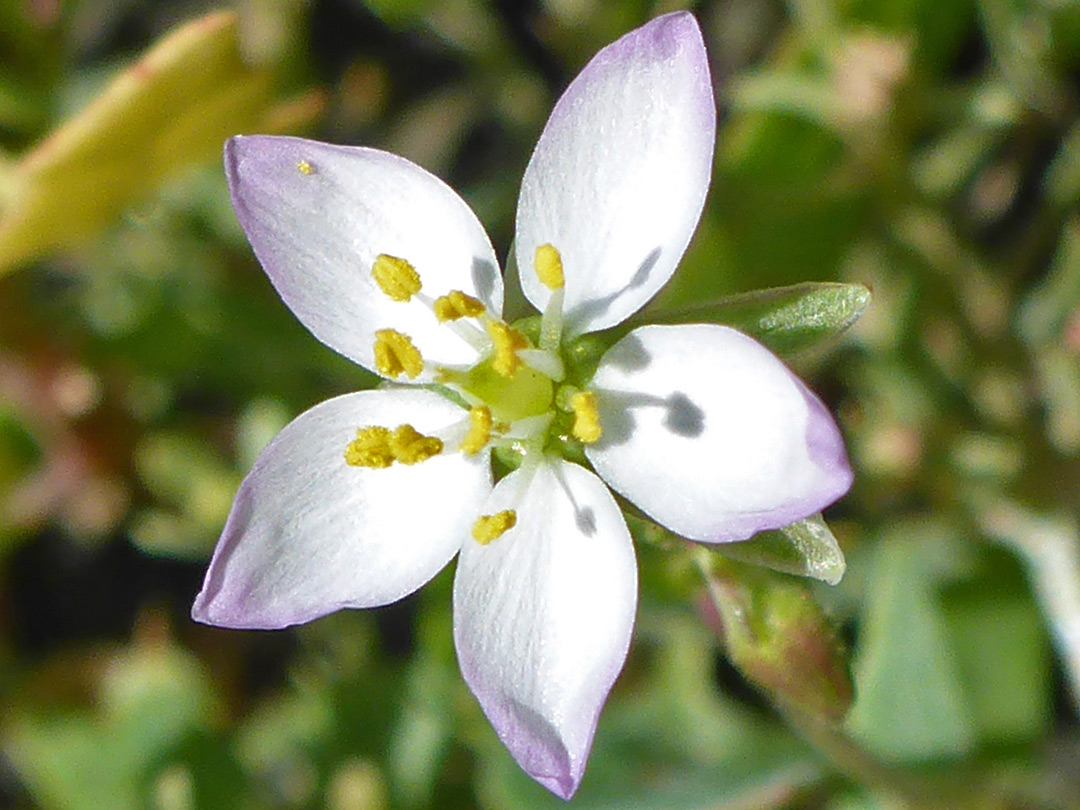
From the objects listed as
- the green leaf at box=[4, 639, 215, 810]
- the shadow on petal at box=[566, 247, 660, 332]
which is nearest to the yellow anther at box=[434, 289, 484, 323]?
the shadow on petal at box=[566, 247, 660, 332]

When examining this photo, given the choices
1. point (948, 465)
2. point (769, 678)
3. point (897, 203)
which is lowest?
point (948, 465)

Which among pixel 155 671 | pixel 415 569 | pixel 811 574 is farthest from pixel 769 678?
pixel 155 671

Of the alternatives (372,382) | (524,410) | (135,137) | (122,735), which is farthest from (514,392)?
(122,735)

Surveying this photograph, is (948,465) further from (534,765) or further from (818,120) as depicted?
(534,765)

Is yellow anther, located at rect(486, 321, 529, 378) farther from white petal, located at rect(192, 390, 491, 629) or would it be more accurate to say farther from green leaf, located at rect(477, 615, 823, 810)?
green leaf, located at rect(477, 615, 823, 810)

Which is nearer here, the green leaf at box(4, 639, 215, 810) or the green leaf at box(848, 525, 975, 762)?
the green leaf at box(848, 525, 975, 762)
